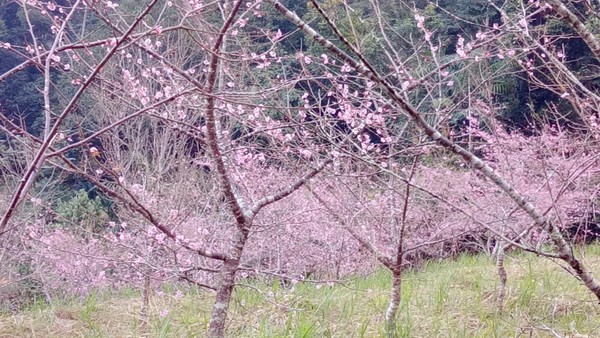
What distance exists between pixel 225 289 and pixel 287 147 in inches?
37.4

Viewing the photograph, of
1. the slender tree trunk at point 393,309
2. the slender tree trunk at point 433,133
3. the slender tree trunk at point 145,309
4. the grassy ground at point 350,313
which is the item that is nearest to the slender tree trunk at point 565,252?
the slender tree trunk at point 433,133

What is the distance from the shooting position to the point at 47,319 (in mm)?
4195

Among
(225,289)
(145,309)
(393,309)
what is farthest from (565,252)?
(145,309)

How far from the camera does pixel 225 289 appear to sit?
265cm

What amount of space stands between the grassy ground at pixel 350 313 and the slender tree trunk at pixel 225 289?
304 mm

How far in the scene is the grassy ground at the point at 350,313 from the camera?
3193 mm

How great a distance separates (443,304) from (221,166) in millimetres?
2040

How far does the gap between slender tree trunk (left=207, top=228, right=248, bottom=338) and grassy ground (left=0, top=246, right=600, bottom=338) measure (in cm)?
30

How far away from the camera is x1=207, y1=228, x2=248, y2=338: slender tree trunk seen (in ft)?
8.59

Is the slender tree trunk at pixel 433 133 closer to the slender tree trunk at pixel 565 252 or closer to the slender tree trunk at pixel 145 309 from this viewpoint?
the slender tree trunk at pixel 565 252

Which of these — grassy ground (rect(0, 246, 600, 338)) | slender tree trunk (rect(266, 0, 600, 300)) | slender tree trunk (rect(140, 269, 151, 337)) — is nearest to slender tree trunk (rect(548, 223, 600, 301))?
slender tree trunk (rect(266, 0, 600, 300))

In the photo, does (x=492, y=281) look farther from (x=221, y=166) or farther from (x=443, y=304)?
(x=221, y=166)

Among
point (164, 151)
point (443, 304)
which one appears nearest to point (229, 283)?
point (443, 304)

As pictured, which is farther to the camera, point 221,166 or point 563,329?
point 563,329
